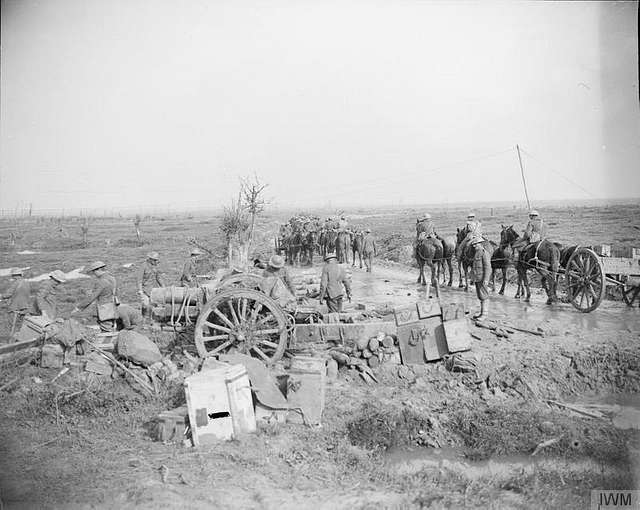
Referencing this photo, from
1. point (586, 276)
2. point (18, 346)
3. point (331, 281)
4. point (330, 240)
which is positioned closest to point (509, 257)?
point (586, 276)

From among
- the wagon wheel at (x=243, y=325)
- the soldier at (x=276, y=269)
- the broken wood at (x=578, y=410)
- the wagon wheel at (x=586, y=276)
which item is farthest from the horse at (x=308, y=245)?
the broken wood at (x=578, y=410)

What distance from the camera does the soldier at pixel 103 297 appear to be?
7977mm

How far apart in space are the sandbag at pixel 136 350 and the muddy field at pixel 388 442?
18.2 inches

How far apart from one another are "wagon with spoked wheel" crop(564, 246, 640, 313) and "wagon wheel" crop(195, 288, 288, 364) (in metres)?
6.89

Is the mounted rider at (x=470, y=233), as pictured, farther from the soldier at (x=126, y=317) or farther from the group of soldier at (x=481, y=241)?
the soldier at (x=126, y=317)

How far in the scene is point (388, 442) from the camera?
5.62m

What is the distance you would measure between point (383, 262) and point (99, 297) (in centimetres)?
1370

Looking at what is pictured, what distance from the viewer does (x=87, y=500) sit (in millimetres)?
4242

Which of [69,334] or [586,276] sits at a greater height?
[586,276]

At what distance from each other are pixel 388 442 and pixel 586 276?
6424mm

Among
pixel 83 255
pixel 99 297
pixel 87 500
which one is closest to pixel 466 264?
pixel 99 297

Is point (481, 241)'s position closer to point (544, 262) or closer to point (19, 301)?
point (544, 262)

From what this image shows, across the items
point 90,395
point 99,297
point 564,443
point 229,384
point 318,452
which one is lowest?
point 564,443

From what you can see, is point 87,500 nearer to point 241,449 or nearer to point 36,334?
point 241,449
